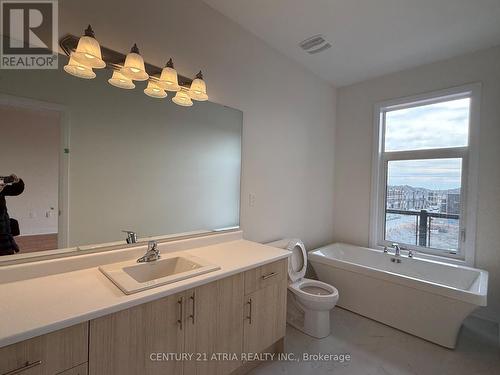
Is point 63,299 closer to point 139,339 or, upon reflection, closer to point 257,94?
point 139,339

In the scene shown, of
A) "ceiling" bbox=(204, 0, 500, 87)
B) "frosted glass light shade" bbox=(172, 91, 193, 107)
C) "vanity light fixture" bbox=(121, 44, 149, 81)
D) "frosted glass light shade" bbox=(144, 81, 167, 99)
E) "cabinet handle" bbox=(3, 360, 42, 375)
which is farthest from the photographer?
"ceiling" bbox=(204, 0, 500, 87)

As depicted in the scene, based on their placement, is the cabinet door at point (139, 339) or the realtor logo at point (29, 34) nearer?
the cabinet door at point (139, 339)

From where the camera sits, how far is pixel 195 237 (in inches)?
76.0

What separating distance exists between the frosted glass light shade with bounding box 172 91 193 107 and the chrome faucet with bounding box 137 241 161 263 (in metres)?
1.05

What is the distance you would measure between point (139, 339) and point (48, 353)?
1.11ft

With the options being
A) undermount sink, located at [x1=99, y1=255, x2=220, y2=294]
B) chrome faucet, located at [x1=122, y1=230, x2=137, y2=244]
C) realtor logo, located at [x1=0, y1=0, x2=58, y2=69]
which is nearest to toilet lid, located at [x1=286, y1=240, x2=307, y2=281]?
undermount sink, located at [x1=99, y1=255, x2=220, y2=294]

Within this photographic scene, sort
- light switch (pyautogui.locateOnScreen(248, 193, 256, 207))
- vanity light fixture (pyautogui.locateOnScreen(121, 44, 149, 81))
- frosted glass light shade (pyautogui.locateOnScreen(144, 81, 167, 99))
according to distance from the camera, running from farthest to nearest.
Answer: light switch (pyautogui.locateOnScreen(248, 193, 256, 207)), frosted glass light shade (pyautogui.locateOnScreen(144, 81, 167, 99)), vanity light fixture (pyautogui.locateOnScreen(121, 44, 149, 81))

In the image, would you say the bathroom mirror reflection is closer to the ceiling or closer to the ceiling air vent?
the ceiling

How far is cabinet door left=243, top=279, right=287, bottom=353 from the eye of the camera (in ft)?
5.33

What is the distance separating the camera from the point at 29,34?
4.17 ft

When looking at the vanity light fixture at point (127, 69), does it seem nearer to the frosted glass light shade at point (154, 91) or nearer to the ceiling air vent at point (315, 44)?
the frosted glass light shade at point (154, 91)

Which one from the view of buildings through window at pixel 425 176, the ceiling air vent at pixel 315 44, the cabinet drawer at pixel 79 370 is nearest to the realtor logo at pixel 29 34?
the cabinet drawer at pixel 79 370

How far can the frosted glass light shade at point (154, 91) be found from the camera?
1.67 metres

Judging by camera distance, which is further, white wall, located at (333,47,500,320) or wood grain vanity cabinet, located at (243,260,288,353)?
white wall, located at (333,47,500,320)
